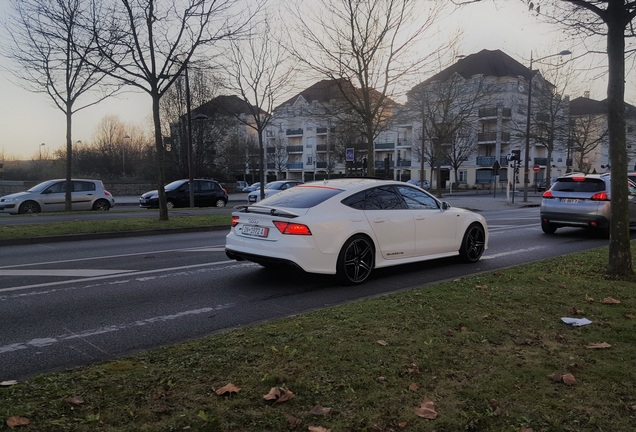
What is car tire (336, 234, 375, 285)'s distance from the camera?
7.26 metres

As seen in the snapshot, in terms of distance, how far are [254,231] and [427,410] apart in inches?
182

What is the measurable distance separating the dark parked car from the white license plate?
1946cm

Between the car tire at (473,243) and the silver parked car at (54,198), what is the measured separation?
19.5 meters

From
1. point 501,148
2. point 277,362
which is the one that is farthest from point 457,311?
point 501,148

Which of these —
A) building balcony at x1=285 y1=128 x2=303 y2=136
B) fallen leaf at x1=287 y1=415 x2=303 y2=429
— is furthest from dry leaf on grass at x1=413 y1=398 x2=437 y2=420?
building balcony at x1=285 y1=128 x2=303 y2=136

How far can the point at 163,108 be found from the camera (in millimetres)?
52594

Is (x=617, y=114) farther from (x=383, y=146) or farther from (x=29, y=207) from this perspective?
(x=383, y=146)

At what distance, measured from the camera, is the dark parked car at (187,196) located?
2611cm

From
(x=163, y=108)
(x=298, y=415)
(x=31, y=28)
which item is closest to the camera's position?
(x=298, y=415)

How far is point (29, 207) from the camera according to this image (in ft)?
72.5

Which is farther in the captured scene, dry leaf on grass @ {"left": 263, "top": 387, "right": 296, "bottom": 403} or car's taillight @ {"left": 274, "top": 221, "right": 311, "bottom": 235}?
car's taillight @ {"left": 274, "top": 221, "right": 311, "bottom": 235}

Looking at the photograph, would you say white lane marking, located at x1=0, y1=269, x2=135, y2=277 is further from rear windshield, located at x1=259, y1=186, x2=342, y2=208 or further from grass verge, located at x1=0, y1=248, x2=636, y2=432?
grass verge, located at x1=0, y1=248, x2=636, y2=432

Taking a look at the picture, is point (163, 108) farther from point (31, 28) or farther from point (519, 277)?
point (519, 277)

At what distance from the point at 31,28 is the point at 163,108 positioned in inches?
1472
